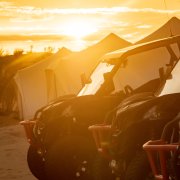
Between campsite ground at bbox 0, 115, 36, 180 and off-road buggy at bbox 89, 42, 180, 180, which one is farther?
campsite ground at bbox 0, 115, 36, 180

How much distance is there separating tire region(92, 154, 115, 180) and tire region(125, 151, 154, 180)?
1.36 metres

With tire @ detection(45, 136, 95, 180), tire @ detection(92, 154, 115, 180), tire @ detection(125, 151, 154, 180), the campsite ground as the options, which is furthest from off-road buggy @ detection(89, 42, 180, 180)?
the campsite ground

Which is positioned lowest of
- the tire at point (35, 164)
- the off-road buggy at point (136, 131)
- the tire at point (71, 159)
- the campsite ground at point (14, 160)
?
the campsite ground at point (14, 160)

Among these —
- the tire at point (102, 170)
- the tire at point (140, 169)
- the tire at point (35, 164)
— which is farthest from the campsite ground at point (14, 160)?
the tire at point (140, 169)

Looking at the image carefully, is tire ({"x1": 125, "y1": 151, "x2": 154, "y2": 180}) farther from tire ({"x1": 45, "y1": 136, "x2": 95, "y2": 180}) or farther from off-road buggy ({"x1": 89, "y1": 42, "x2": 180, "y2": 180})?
tire ({"x1": 45, "y1": 136, "x2": 95, "y2": 180})

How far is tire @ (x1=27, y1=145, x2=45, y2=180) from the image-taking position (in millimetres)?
8094

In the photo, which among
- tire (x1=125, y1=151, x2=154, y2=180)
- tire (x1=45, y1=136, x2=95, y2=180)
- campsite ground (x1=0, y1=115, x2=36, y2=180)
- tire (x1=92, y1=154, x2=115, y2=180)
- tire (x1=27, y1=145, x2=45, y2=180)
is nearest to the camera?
tire (x1=125, y1=151, x2=154, y2=180)

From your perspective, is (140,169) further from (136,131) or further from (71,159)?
(71,159)

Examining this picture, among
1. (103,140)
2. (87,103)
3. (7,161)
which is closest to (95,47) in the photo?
(7,161)

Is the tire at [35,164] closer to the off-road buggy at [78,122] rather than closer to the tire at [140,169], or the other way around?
the off-road buggy at [78,122]

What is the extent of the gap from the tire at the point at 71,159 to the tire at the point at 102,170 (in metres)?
0.46

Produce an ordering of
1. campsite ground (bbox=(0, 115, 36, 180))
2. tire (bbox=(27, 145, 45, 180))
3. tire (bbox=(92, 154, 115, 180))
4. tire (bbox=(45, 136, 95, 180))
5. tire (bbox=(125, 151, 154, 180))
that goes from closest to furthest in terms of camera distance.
→ 1. tire (bbox=(125, 151, 154, 180))
2. tire (bbox=(92, 154, 115, 180))
3. tire (bbox=(45, 136, 95, 180))
4. tire (bbox=(27, 145, 45, 180))
5. campsite ground (bbox=(0, 115, 36, 180))

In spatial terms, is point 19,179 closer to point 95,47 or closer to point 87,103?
point 87,103

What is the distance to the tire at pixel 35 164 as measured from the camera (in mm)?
8094
